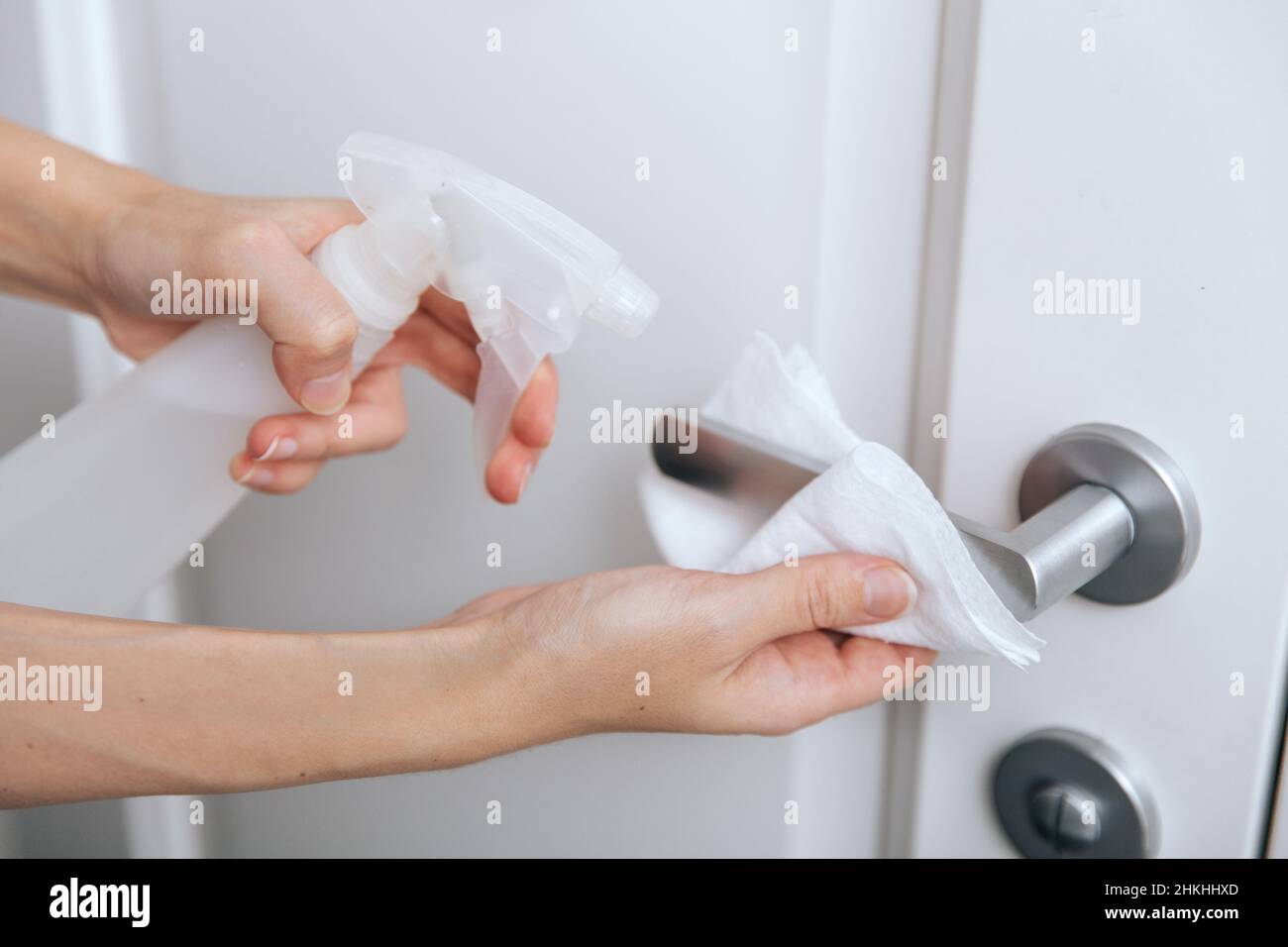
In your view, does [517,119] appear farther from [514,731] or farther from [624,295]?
[514,731]

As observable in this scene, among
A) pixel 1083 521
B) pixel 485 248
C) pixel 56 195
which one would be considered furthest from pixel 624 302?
pixel 56 195

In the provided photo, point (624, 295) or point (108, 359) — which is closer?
point (624, 295)

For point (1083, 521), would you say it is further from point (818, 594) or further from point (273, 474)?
point (273, 474)

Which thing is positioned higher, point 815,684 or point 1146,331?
point 1146,331

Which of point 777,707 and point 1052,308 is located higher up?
point 1052,308

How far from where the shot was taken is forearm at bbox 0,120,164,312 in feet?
1.42

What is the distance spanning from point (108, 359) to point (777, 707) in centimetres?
38

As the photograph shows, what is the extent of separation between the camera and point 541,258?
35 centimetres

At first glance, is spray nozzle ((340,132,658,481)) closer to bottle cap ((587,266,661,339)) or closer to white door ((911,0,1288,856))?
bottle cap ((587,266,661,339))

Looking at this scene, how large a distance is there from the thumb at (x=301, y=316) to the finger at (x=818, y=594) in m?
0.16

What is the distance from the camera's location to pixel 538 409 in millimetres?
407

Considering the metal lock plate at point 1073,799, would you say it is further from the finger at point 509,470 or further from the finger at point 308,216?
the finger at point 308,216
